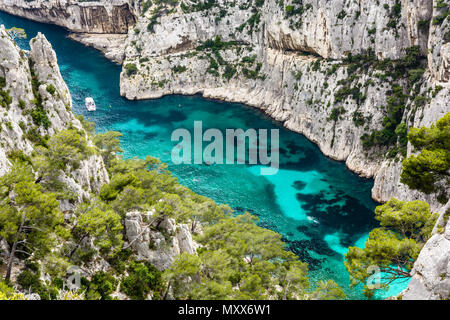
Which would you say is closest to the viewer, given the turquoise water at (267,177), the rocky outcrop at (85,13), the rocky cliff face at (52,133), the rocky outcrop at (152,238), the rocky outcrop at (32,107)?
the rocky cliff face at (52,133)

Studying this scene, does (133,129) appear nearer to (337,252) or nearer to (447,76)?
(337,252)

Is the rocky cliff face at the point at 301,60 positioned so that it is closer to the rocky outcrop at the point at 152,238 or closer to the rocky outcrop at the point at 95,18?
the rocky outcrop at the point at 95,18

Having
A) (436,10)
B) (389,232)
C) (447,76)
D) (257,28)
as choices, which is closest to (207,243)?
(389,232)

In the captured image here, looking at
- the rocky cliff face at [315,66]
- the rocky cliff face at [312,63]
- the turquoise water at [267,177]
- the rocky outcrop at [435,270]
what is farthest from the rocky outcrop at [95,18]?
the rocky outcrop at [435,270]

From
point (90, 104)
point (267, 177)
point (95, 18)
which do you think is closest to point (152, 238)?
point (267, 177)

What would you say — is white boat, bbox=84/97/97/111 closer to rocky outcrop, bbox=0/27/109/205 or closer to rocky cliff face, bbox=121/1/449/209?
rocky cliff face, bbox=121/1/449/209

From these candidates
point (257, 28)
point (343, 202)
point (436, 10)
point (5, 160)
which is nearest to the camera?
point (5, 160)
